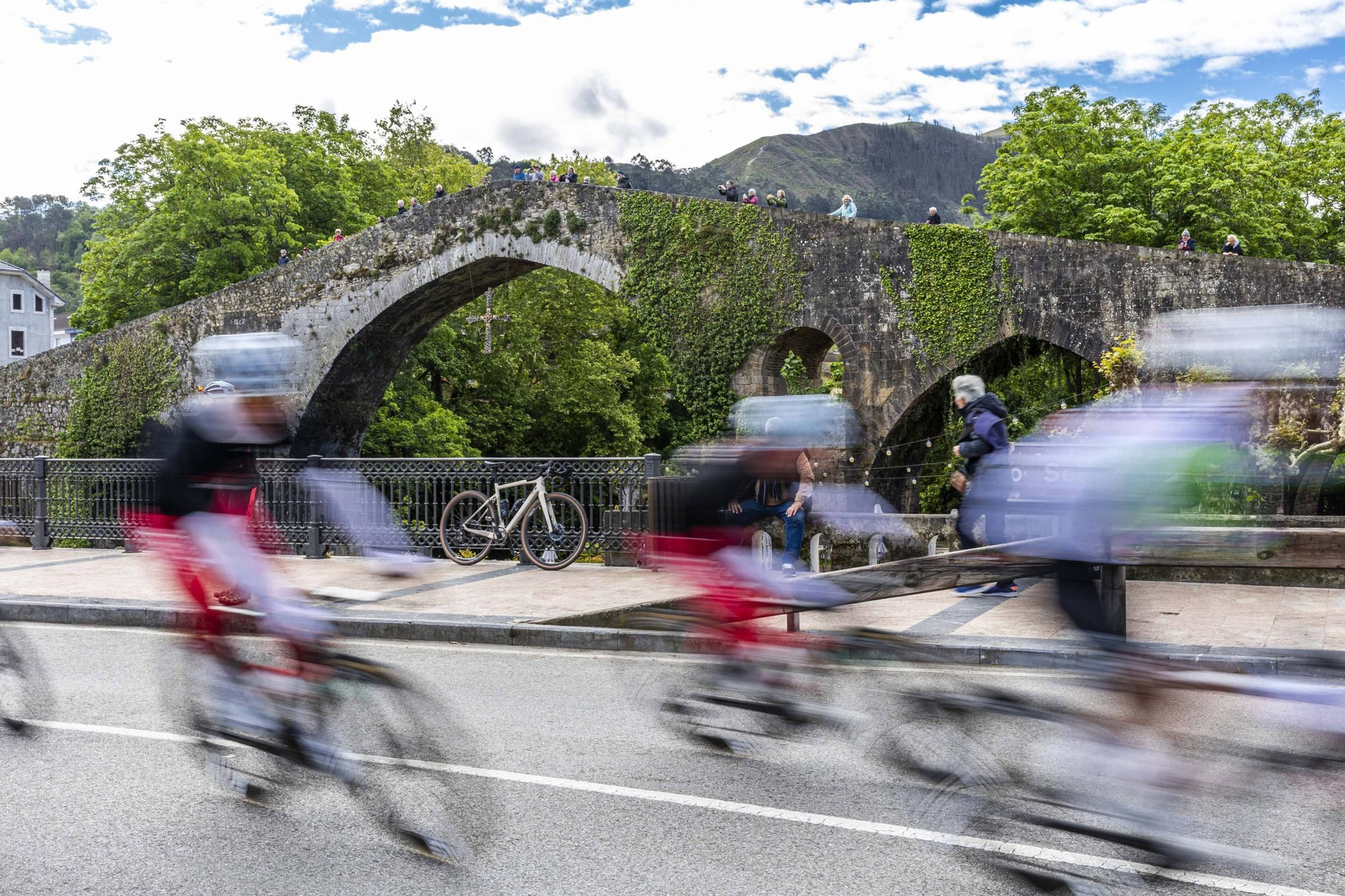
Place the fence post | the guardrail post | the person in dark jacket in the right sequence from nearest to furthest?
the person in dark jacket → the fence post → the guardrail post

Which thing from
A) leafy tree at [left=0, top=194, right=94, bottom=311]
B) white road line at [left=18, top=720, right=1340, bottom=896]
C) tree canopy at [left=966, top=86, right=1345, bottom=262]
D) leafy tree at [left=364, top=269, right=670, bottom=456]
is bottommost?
white road line at [left=18, top=720, right=1340, bottom=896]

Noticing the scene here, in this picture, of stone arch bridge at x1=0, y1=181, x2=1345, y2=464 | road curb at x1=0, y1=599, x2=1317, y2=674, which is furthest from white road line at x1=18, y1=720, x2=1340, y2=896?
stone arch bridge at x1=0, y1=181, x2=1345, y2=464

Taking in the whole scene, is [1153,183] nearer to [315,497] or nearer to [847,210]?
[847,210]

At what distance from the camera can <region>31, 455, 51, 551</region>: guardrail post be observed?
16.1 m

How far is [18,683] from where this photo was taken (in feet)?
19.5

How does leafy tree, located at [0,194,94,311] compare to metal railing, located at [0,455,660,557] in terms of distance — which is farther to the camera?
leafy tree, located at [0,194,94,311]

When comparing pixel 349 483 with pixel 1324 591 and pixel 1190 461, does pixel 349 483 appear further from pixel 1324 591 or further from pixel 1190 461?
pixel 1324 591

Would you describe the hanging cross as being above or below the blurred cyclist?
above

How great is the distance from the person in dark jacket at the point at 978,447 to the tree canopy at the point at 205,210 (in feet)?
106

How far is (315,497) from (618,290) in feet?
41.2

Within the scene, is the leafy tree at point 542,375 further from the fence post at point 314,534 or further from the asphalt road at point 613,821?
the asphalt road at point 613,821

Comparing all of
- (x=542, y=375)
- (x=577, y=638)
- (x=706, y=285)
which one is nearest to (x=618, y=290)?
(x=706, y=285)

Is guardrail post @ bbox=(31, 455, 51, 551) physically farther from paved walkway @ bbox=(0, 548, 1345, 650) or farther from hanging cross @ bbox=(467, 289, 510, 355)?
hanging cross @ bbox=(467, 289, 510, 355)

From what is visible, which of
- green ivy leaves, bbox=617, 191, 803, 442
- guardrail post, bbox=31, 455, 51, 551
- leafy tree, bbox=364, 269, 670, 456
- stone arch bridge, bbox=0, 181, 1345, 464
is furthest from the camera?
leafy tree, bbox=364, 269, 670, 456
